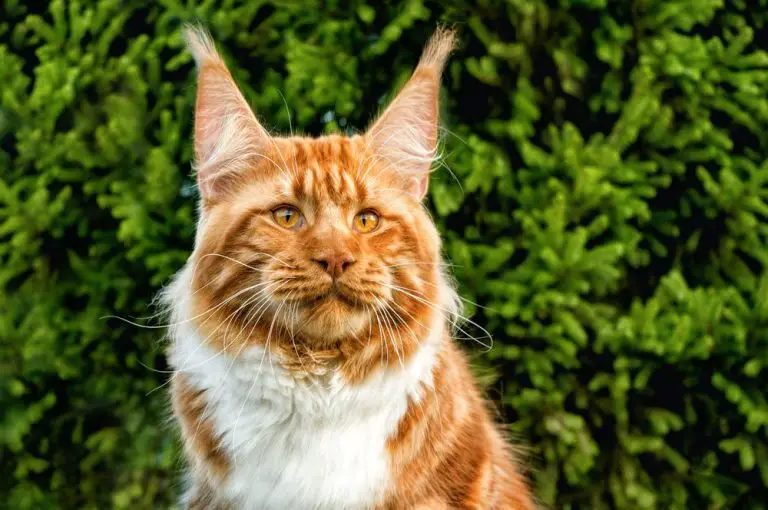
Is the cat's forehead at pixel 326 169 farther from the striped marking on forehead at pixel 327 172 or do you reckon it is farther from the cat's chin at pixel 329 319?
the cat's chin at pixel 329 319

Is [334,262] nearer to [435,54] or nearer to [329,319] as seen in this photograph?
[329,319]

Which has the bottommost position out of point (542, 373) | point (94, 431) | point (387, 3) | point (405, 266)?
point (94, 431)

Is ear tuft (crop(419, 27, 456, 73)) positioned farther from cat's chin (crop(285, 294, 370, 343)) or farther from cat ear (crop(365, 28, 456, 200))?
cat's chin (crop(285, 294, 370, 343))

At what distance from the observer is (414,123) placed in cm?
253

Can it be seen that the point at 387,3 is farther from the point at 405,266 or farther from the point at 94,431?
the point at 94,431

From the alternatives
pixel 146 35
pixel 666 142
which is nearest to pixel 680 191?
pixel 666 142

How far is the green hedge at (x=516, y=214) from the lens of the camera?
339 centimetres

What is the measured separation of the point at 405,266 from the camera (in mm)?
2346

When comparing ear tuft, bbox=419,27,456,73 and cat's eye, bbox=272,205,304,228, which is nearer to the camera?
cat's eye, bbox=272,205,304,228

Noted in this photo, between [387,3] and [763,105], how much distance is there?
1.62 metres

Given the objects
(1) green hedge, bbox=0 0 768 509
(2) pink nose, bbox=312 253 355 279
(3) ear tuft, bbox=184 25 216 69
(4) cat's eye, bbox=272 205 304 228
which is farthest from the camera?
(1) green hedge, bbox=0 0 768 509

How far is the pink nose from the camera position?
2.14m

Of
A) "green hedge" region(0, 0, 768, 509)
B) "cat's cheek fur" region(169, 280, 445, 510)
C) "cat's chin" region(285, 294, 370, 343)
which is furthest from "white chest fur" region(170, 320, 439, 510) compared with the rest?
"green hedge" region(0, 0, 768, 509)

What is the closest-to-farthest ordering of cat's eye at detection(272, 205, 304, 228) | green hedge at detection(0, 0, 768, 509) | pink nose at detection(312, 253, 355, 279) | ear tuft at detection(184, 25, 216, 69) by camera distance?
pink nose at detection(312, 253, 355, 279) → cat's eye at detection(272, 205, 304, 228) → ear tuft at detection(184, 25, 216, 69) → green hedge at detection(0, 0, 768, 509)
